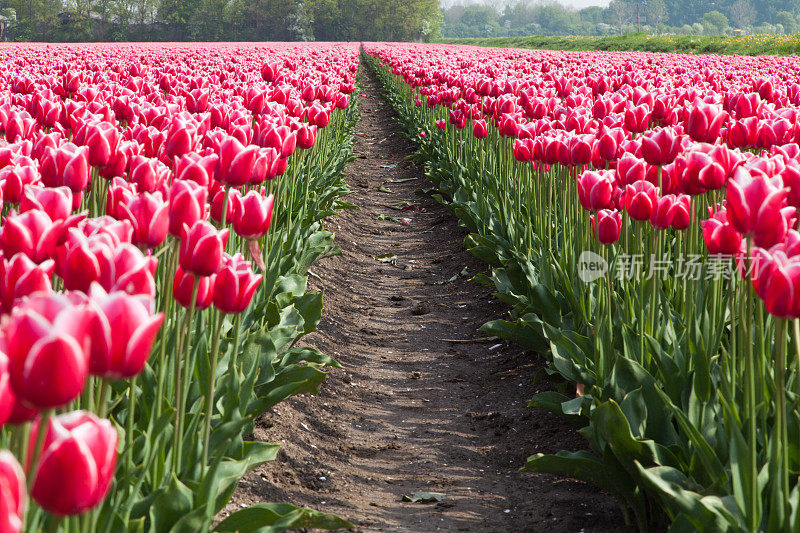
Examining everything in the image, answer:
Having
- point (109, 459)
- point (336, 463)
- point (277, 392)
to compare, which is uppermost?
point (109, 459)

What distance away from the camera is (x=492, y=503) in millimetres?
3383

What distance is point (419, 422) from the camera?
429 centimetres

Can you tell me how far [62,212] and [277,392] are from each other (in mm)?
1386

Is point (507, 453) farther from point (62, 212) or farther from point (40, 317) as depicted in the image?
point (40, 317)

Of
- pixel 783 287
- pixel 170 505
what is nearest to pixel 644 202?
pixel 783 287

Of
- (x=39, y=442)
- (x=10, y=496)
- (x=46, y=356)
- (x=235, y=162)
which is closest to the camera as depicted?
(x=10, y=496)

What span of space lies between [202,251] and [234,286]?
15 centimetres

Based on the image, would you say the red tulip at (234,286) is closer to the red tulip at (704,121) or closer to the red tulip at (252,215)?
the red tulip at (252,215)

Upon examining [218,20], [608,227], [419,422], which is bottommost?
[419,422]

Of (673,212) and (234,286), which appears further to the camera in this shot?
(673,212)

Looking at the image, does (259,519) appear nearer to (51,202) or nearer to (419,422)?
(51,202)

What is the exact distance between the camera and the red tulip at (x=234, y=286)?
202 cm

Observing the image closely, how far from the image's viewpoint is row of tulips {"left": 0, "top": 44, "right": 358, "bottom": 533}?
1.09 m

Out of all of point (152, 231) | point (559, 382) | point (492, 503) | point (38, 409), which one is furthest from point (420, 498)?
point (38, 409)
